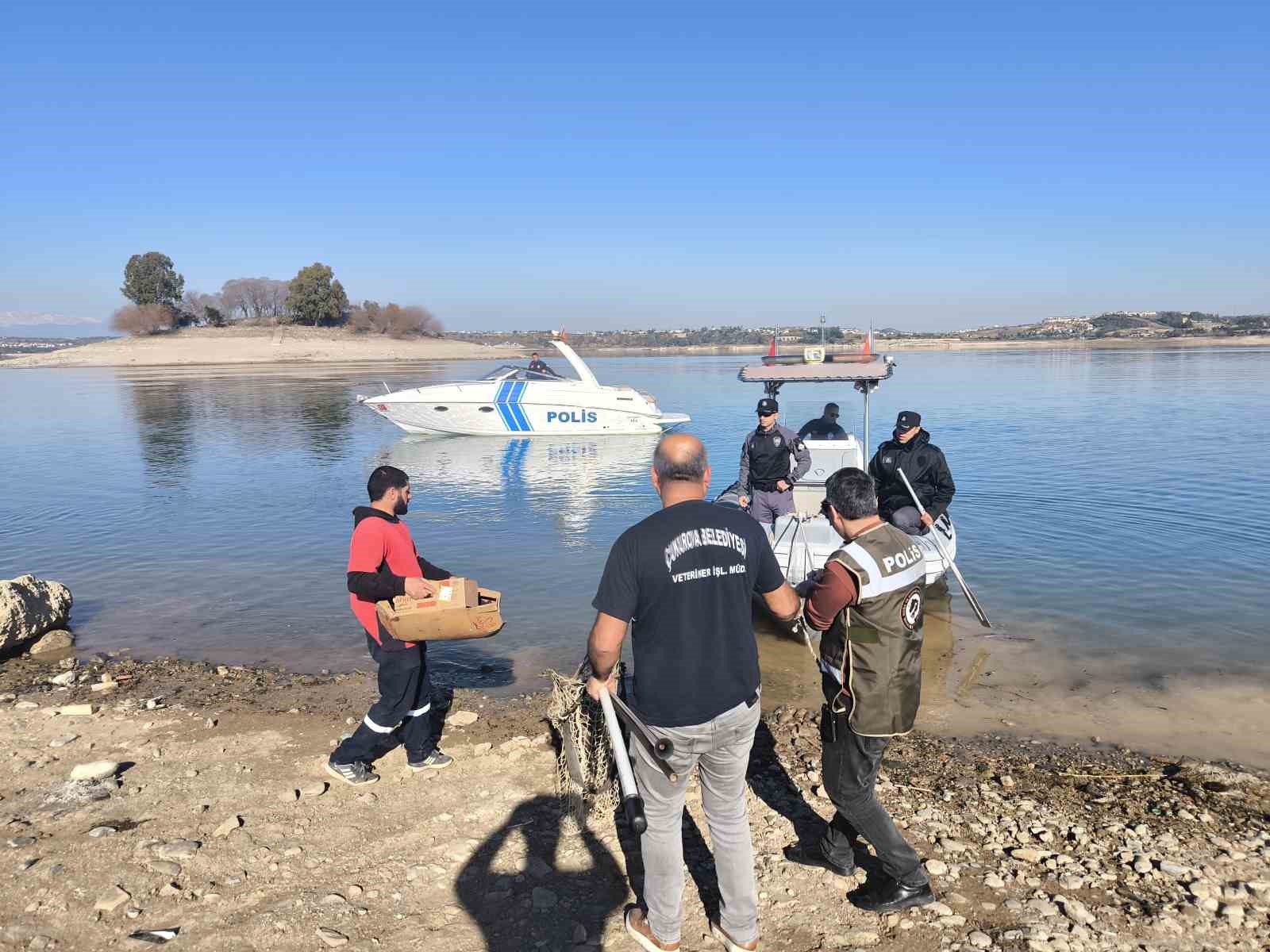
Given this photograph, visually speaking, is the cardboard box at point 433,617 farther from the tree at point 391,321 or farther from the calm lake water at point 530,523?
the tree at point 391,321

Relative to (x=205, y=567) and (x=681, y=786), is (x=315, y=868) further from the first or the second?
(x=205, y=567)

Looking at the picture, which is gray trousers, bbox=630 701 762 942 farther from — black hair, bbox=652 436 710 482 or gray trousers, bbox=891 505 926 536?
gray trousers, bbox=891 505 926 536

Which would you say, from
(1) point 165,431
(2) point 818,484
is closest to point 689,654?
(2) point 818,484

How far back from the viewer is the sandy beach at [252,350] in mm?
73000

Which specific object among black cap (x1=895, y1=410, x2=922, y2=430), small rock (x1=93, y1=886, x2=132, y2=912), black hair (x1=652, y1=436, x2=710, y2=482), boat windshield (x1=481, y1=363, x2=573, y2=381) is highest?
boat windshield (x1=481, y1=363, x2=573, y2=381)

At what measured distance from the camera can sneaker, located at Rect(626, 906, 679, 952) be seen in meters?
3.34

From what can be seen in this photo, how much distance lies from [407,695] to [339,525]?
8.75 m

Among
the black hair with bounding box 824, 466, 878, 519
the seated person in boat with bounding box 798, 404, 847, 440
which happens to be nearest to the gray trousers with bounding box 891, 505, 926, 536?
the seated person in boat with bounding box 798, 404, 847, 440

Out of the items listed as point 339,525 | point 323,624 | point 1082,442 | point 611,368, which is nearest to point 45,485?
point 339,525

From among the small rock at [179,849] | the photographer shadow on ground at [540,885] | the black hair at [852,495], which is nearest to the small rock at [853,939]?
the photographer shadow on ground at [540,885]

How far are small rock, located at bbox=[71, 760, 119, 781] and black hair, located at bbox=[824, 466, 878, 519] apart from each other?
4.45 meters

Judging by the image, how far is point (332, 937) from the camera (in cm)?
344

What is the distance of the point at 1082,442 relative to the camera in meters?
21.4

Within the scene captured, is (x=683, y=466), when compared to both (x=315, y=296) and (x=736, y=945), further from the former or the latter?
Answer: (x=315, y=296)
